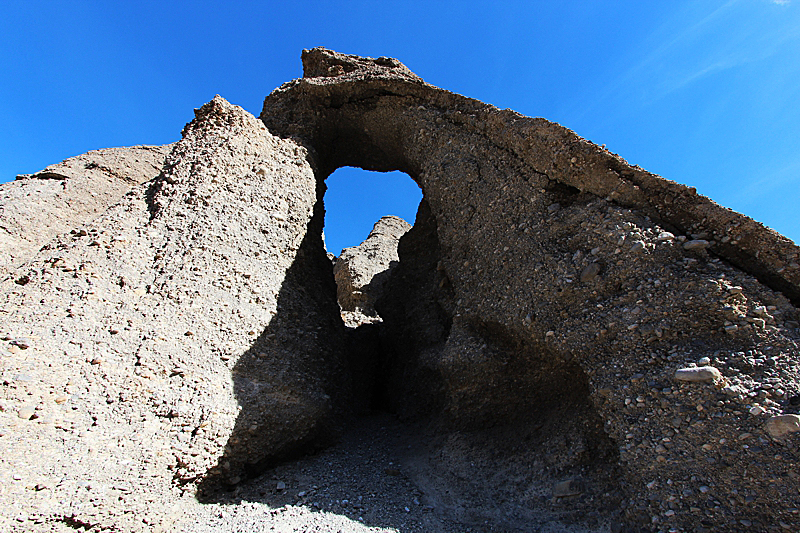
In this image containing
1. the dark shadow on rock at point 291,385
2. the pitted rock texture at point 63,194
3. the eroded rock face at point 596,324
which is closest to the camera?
the eroded rock face at point 596,324

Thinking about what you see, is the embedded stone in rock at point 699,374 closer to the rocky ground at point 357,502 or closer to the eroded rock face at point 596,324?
the eroded rock face at point 596,324

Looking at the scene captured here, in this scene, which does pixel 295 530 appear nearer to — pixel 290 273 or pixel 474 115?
pixel 290 273

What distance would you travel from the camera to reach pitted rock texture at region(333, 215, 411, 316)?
40.5 ft

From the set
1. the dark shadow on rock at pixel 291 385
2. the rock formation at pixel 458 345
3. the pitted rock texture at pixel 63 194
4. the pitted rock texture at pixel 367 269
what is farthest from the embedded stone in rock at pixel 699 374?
the pitted rock texture at pixel 63 194

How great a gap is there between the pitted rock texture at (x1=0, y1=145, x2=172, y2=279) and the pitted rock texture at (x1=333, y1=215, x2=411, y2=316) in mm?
5425

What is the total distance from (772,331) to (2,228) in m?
10.6

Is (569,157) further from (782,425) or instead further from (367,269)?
(367,269)

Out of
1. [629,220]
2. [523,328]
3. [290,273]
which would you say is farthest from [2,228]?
[629,220]

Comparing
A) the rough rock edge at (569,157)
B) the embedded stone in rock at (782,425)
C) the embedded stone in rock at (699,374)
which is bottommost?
the embedded stone in rock at (782,425)

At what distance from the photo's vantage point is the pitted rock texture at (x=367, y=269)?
12359mm

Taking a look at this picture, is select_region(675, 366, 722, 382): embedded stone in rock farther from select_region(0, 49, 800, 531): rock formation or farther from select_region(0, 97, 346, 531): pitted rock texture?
select_region(0, 97, 346, 531): pitted rock texture

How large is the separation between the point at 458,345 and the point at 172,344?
3.50 meters

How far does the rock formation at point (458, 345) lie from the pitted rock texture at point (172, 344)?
25 millimetres

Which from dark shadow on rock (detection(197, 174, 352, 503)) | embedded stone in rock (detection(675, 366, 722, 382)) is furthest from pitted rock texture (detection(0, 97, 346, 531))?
embedded stone in rock (detection(675, 366, 722, 382))
